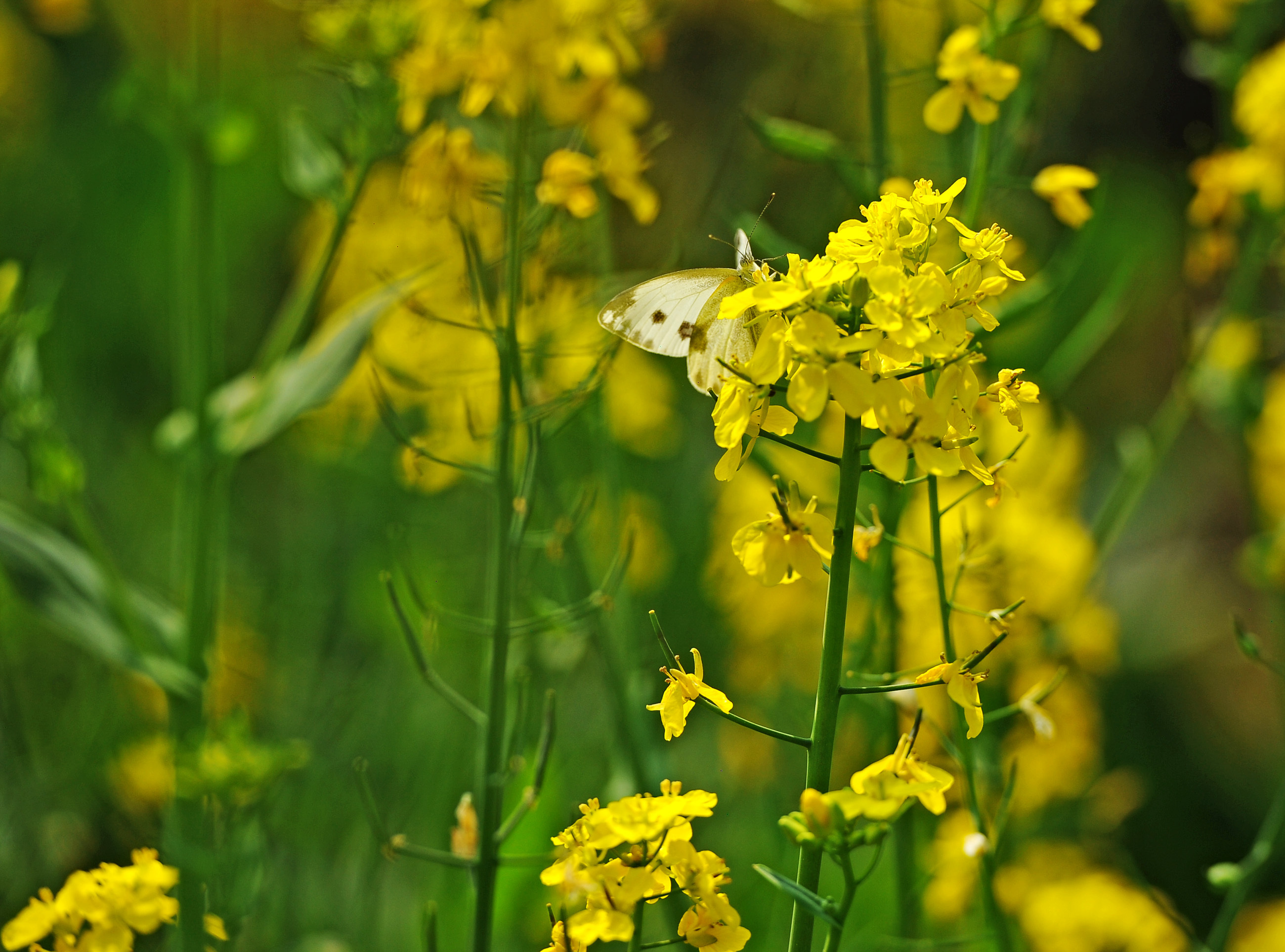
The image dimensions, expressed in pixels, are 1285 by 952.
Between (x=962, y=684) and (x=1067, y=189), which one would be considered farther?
(x=1067, y=189)

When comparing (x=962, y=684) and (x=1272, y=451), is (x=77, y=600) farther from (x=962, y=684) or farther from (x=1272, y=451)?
(x=1272, y=451)

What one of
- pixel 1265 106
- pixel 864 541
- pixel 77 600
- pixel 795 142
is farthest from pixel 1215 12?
pixel 77 600

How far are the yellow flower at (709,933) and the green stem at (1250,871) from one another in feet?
2.57

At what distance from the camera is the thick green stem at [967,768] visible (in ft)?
3.85

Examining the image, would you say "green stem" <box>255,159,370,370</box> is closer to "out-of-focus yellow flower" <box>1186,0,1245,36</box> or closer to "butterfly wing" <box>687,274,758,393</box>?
"butterfly wing" <box>687,274,758,393</box>

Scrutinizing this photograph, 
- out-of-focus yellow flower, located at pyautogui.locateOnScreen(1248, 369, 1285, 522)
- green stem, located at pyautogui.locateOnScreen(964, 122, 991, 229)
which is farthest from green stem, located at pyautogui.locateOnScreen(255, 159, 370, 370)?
out-of-focus yellow flower, located at pyautogui.locateOnScreen(1248, 369, 1285, 522)

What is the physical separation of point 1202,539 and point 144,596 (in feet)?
14.1

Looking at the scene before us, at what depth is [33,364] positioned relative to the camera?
159 cm

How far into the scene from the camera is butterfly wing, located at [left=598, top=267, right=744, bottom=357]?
121 cm

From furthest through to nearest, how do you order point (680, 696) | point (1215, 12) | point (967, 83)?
point (1215, 12), point (967, 83), point (680, 696)

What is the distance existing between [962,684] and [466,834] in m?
0.60

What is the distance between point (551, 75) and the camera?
144cm

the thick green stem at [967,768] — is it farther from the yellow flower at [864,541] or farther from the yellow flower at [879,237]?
the yellow flower at [879,237]

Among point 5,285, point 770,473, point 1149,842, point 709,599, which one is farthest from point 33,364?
point 1149,842
